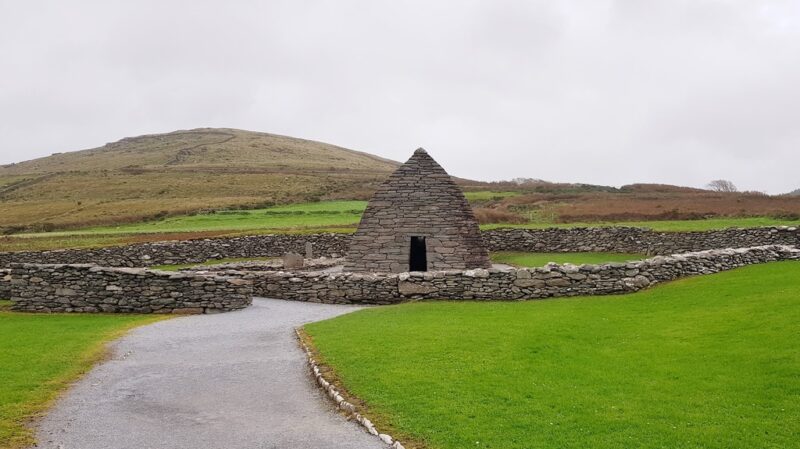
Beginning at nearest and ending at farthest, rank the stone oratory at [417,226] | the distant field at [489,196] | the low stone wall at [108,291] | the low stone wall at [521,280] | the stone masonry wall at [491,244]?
the low stone wall at [521,280], the low stone wall at [108,291], the stone oratory at [417,226], the stone masonry wall at [491,244], the distant field at [489,196]

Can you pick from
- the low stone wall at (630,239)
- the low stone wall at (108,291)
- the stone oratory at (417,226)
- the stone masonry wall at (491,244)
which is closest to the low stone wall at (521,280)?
the low stone wall at (108,291)

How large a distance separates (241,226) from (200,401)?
43.0 metres

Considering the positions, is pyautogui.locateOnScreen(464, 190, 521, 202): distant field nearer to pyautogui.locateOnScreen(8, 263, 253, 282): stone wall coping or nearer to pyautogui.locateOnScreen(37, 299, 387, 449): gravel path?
pyautogui.locateOnScreen(8, 263, 253, 282): stone wall coping

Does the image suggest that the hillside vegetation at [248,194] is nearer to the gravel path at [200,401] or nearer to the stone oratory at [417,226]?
the stone oratory at [417,226]

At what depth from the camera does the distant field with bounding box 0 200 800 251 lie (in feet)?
132

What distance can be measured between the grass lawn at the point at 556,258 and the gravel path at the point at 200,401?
20.7m

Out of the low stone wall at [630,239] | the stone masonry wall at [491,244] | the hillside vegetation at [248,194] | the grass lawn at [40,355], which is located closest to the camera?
the grass lawn at [40,355]

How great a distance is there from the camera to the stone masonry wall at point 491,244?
33344mm

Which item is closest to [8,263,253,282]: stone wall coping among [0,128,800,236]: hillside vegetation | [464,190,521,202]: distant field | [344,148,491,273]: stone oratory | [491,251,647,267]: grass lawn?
[344,148,491,273]: stone oratory

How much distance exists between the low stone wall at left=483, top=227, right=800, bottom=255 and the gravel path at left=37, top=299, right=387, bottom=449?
2563 centimetres

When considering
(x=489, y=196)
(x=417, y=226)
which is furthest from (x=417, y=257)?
(x=489, y=196)

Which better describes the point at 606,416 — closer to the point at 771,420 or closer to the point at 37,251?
the point at 771,420

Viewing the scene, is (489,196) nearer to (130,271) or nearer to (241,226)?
(241,226)

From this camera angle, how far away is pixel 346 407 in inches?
383
